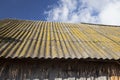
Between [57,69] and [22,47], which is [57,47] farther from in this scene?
[22,47]

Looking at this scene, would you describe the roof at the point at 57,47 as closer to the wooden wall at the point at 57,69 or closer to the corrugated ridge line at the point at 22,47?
the corrugated ridge line at the point at 22,47

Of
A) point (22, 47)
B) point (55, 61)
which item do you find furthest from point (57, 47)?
point (22, 47)

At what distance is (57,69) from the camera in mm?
6797

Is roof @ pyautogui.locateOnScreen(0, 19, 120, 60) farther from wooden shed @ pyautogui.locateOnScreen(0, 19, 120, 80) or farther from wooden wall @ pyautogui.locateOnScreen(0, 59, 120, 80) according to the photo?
wooden wall @ pyautogui.locateOnScreen(0, 59, 120, 80)

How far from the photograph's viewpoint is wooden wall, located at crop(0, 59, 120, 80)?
21.3 feet

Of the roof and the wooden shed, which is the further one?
the roof

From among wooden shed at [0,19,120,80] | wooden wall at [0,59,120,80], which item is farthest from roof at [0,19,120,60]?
wooden wall at [0,59,120,80]

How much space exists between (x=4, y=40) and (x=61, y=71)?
247 cm

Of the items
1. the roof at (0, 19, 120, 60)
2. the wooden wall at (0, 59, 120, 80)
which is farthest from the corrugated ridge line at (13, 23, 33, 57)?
the wooden wall at (0, 59, 120, 80)

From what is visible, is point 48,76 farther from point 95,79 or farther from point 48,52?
point 95,79

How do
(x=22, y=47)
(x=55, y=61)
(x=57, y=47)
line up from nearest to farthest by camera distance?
1. (x=55, y=61)
2. (x=22, y=47)
3. (x=57, y=47)

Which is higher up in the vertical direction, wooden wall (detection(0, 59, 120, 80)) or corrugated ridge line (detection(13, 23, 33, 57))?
corrugated ridge line (detection(13, 23, 33, 57))

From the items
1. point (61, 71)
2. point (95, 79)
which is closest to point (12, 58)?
point (61, 71)

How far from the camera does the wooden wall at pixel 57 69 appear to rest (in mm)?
6506
